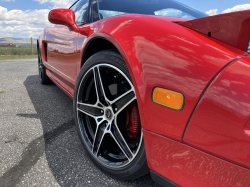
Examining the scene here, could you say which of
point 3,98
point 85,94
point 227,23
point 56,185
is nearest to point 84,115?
point 85,94

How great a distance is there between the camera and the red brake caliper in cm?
117

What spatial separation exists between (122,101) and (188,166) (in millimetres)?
529

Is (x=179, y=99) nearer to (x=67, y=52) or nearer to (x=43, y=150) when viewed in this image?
(x=43, y=150)

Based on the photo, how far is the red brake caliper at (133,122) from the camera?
1175 millimetres

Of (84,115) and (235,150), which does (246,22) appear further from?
(84,115)

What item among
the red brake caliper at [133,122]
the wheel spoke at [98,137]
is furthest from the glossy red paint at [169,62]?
the wheel spoke at [98,137]

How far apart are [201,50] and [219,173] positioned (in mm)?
467

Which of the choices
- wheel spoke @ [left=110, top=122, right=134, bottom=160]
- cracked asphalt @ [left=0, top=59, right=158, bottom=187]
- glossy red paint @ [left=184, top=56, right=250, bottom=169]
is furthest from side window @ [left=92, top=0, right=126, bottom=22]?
glossy red paint @ [left=184, top=56, right=250, bottom=169]

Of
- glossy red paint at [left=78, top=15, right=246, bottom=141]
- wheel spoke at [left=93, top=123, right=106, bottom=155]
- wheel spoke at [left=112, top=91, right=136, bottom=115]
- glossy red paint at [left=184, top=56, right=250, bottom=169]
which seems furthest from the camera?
wheel spoke at [left=93, top=123, right=106, bottom=155]

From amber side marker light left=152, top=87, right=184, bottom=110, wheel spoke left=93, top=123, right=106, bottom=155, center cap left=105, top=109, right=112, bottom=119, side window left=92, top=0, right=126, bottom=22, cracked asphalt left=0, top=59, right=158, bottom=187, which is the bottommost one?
cracked asphalt left=0, top=59, right=158, bottom=187

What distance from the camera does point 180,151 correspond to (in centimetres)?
78

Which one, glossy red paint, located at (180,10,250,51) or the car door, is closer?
glossy red paint, located at (180,10,250,51)

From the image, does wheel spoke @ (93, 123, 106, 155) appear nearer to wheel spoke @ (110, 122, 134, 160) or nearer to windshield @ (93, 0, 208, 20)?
wheel spoke @ (110, 122, 134, 160)

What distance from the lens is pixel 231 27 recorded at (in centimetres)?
77
